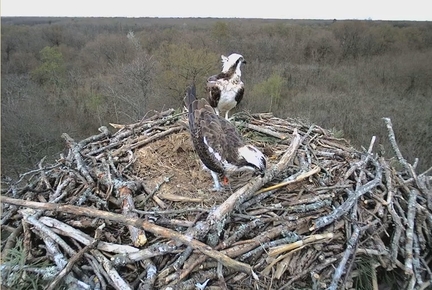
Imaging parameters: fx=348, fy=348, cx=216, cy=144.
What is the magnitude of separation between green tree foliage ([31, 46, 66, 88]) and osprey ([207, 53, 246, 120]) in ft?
51.3

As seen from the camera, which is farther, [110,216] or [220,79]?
[220,79]

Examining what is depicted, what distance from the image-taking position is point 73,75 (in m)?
19.4

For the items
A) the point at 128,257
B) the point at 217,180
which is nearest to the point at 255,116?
the point at 217,180

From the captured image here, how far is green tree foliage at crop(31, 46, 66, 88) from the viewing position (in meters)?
18.3

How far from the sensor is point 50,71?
18.5 meters

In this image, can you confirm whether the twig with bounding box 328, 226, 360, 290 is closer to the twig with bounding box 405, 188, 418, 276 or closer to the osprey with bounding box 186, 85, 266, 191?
the twig with bounding box 405, 188, 418, 276

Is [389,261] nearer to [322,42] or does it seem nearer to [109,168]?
[109,168]

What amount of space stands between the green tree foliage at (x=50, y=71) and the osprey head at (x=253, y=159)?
16952 millimetres

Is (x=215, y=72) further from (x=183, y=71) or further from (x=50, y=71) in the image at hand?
(x=50, y=71)

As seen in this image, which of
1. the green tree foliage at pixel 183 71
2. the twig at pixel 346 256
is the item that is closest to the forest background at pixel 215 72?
the green tree foliage at pixel 183 71

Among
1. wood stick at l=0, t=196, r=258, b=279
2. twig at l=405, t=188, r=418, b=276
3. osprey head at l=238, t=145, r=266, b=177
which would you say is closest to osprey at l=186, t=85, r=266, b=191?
osprey head at l=238, t=145, r=266, b=177

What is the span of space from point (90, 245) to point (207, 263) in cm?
96

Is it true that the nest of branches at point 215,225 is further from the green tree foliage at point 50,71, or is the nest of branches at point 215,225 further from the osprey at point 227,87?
the green tree foliage at point 50,71

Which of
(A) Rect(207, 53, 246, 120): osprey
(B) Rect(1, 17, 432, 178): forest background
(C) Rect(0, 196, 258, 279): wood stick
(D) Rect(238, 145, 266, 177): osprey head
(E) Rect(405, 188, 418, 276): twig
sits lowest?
(B) Rect(1, 17, 432, 178): forest background
